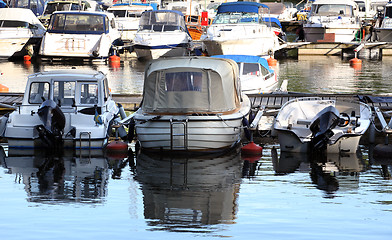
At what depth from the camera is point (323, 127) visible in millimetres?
16578

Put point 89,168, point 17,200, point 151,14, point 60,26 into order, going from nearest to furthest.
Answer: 1. point 17,200
2. point 89,168
3. point 60,26
4. point 151,14

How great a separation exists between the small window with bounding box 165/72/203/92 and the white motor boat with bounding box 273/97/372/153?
1.97m

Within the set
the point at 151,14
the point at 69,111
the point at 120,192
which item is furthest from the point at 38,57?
the point at 120,192

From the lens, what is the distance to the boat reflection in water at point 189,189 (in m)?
12.1

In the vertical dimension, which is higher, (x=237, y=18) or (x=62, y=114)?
(x=237, y=18)

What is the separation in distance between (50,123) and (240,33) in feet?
67.6

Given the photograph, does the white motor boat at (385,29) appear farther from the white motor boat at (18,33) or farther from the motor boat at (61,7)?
the white motor boat at (18,33)

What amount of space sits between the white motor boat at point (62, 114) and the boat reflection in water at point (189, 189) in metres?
1.26

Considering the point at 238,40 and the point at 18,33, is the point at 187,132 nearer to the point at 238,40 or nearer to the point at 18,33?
the point at 238,40

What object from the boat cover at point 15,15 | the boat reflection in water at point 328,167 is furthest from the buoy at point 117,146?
the boat cover at point 15,15

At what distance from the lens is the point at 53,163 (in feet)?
53.2

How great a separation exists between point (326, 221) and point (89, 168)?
569 cm

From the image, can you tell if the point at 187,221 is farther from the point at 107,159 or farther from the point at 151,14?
the point at 151,14

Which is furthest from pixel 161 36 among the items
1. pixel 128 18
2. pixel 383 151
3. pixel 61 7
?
pixel 383 151
